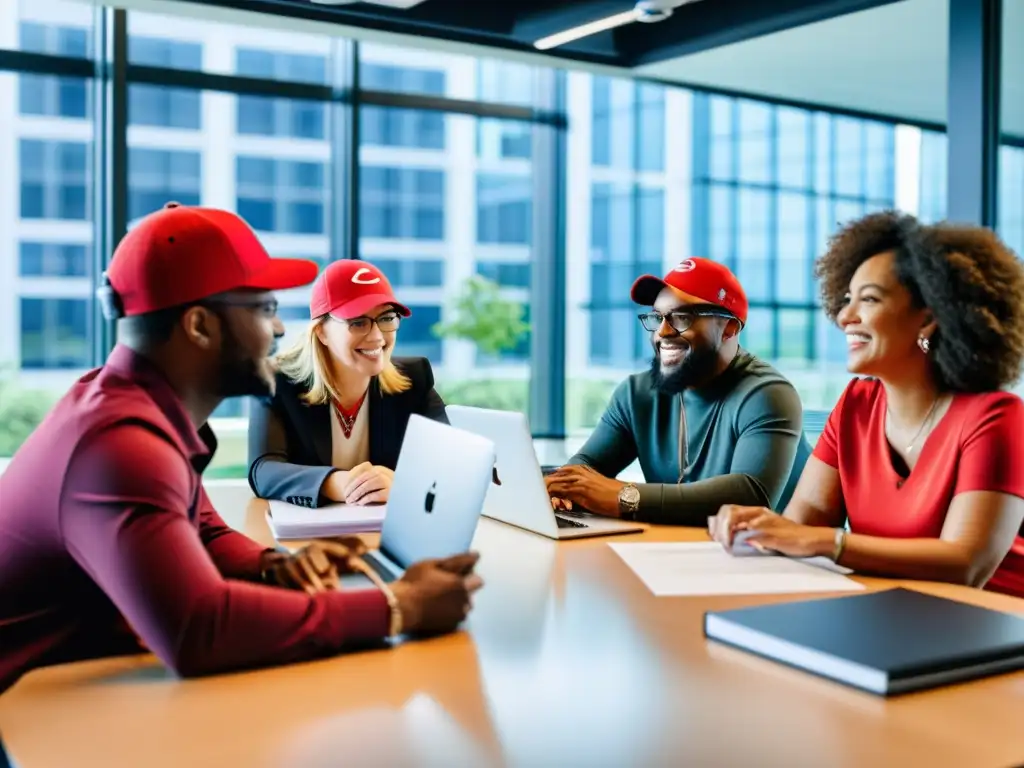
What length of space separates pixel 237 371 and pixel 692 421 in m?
1.51

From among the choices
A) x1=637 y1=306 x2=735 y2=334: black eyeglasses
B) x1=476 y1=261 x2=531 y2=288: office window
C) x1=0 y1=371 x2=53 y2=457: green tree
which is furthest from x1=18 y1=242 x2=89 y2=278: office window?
x1=637 y1=306 x2=735 y2=334: black eyeglasses

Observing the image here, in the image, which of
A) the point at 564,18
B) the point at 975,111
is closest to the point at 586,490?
the point at 975,111

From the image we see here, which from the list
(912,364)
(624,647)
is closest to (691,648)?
(624,647)

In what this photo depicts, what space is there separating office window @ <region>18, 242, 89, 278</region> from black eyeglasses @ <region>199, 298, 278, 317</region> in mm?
4682

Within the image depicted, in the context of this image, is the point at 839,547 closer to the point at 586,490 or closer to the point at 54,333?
the point at 586,490

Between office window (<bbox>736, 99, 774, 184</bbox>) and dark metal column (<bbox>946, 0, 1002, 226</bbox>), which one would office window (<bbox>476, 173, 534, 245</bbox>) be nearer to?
office window (<bbox>736, 99, 774, 184</bbox>)

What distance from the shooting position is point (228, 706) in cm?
109

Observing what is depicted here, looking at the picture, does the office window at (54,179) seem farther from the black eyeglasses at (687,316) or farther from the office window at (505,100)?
the black eyeglasses at (687,316)

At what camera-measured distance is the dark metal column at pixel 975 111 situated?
453 cm

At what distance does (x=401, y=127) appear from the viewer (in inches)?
254

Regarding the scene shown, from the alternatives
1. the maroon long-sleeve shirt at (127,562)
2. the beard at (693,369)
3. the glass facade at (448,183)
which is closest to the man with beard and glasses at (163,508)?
the maroon long-sleeve shirt at (127,562)

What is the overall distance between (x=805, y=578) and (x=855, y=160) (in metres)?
7.38

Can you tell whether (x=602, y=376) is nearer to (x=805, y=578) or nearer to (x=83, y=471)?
(x=805, y=578)

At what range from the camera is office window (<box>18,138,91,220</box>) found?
5.48 meters
